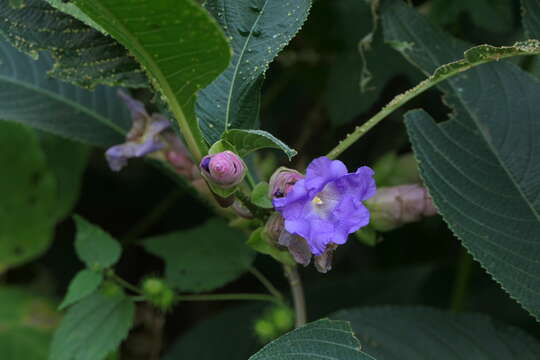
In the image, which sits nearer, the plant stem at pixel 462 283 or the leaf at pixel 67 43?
the leaf at pixel 67 43

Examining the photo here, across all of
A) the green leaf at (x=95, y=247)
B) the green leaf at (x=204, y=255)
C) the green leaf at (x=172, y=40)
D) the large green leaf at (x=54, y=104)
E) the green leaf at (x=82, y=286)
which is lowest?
the green leaf at (x=204, y=255)

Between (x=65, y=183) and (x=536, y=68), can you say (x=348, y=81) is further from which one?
(x=65, y=183)

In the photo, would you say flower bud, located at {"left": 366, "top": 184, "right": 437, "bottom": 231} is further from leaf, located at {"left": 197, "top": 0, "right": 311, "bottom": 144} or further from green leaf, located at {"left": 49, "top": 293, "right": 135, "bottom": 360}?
green leaf, located at {"left": 49, "top": 293, "right": 135, "bottom": 360}

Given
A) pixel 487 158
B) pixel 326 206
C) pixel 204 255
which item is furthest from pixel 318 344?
pixel 204 255

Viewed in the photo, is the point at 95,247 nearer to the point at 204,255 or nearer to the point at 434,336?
the point at 204,255

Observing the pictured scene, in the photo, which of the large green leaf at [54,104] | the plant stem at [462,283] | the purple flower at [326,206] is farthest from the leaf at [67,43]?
the plant stem at [462,283]

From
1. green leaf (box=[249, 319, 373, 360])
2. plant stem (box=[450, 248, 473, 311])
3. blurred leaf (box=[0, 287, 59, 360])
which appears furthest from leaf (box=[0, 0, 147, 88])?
plant stem (box=[450, 248, 473, 311])

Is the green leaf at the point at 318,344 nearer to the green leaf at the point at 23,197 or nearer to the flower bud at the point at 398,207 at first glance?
the flower bud at the point at 398,207
